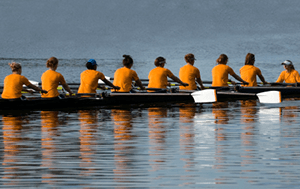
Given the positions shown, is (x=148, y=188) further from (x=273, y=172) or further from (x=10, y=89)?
(x=10, y=89)

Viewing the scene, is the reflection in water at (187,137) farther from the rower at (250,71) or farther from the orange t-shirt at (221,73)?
the rower at (250,71)

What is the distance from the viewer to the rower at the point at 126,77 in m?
17.9

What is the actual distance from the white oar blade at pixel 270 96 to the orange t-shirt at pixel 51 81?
6.53 meters

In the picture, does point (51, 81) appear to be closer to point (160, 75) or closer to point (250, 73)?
point (160, 75)

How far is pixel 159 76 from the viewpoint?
61.2ft

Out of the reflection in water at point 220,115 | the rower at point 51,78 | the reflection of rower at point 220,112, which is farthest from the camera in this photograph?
the rower at point 51,78

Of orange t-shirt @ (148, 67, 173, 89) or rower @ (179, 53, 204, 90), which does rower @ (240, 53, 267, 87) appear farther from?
orange t-shirt @ (148, 67, 173, 89)

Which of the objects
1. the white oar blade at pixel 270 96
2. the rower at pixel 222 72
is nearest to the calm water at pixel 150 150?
the white oar blade at pixel 270 96

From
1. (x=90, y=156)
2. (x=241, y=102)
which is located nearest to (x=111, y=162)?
(x=90, y=156)

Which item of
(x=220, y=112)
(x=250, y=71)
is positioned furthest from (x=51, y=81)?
(x=250, y=71)

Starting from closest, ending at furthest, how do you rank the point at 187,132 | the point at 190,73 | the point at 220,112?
the point at 187,132
the point at 220,112
the point at 190,73

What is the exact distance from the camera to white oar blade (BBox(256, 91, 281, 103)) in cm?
1935

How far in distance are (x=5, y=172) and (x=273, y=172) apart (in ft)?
10.9

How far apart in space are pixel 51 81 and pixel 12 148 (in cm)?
566
